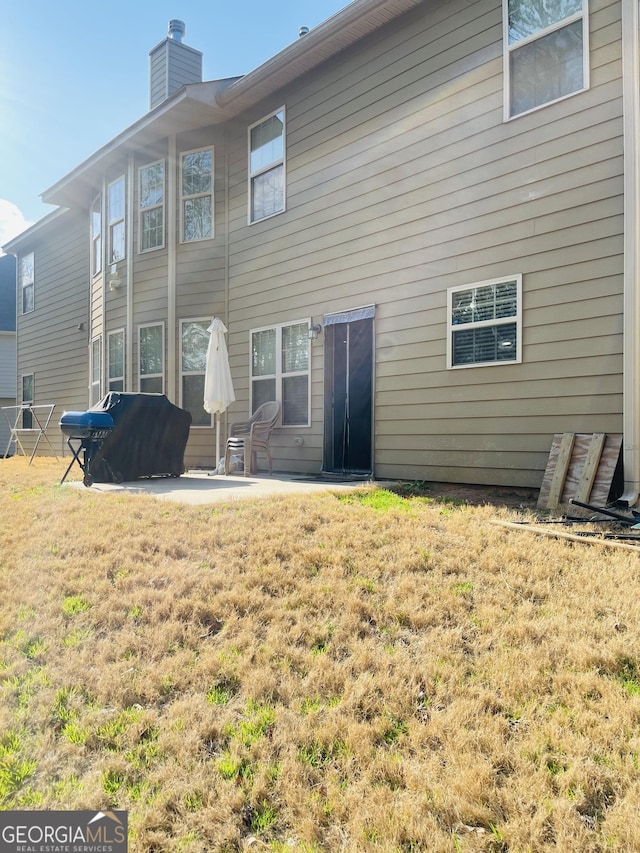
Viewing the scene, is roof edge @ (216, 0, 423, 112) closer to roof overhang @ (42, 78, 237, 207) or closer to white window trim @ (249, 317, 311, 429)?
roof overhang @ (42, 78, 237, 207)

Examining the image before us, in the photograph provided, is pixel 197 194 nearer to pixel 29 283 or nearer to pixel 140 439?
pixel 140 439

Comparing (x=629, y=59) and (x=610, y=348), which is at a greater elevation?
(x=629, y=59)

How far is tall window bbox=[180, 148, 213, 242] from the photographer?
927cm

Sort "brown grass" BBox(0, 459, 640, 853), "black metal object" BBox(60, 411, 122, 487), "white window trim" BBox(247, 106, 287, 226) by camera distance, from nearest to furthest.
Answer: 1. "brown grass" BBox(0, 459, 640, 853)
2. "black metal object" BBox(60, 411, 122, 487)
3. "white window trim" BBox(247, 106, 287, 226)

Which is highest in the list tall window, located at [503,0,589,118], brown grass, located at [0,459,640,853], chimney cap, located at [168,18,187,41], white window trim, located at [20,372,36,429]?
chimney cap, located at [168,18,187,41]

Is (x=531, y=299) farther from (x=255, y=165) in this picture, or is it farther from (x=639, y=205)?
(x=255, y=165)

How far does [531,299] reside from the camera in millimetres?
5355

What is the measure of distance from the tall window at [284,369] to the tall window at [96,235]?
503 cm

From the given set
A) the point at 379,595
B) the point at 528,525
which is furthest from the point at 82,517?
the point at 528,525

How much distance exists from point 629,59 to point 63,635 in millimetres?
5733

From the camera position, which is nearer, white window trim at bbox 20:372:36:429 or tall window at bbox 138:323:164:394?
tall window at bbox 138:323:164:394

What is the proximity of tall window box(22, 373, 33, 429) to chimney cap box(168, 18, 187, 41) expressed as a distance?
8.64 metres

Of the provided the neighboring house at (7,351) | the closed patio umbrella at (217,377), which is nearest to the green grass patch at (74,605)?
the closed patio umbrella at (217,377)

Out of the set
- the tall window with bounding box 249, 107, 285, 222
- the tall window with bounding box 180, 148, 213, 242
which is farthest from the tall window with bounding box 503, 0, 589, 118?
the tall window with bounding box 180, 148, 213, 242
